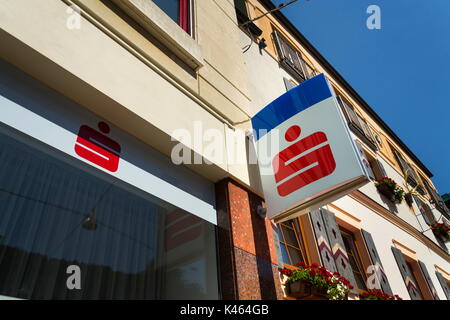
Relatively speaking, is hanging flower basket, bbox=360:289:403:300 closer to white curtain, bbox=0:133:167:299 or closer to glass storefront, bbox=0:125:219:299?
glass storefront, bbox=0:125:219:299

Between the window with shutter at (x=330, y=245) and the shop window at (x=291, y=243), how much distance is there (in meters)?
0.26

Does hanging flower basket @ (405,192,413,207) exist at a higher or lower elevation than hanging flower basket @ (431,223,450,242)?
higher

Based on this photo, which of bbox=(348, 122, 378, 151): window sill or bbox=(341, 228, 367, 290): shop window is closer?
bbox=(341, 228, 367, 290): shop window

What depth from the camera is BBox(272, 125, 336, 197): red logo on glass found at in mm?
3189

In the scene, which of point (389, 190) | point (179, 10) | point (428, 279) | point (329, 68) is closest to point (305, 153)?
point (179, 10)

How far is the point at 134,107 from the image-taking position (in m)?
2.73

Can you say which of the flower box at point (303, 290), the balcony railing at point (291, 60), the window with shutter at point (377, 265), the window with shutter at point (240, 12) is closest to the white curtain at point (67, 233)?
the flower box at point (303, 290)

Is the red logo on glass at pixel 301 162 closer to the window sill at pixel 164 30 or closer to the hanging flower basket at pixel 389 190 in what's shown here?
the window sill at pixel 164 30

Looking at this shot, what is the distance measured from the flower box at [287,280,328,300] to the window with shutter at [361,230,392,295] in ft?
7.82

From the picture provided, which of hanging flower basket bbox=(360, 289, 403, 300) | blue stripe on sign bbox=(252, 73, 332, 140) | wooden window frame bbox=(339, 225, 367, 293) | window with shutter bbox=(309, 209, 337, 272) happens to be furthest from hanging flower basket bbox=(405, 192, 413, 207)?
blue stripe on sign bbox=(252, 73, 332, 140)

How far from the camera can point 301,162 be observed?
10.9 ft

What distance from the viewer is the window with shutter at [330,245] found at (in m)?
4.86

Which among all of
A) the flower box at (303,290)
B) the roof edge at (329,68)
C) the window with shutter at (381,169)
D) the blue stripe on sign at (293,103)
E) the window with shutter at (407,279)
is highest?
the roof edge at (329,68)
